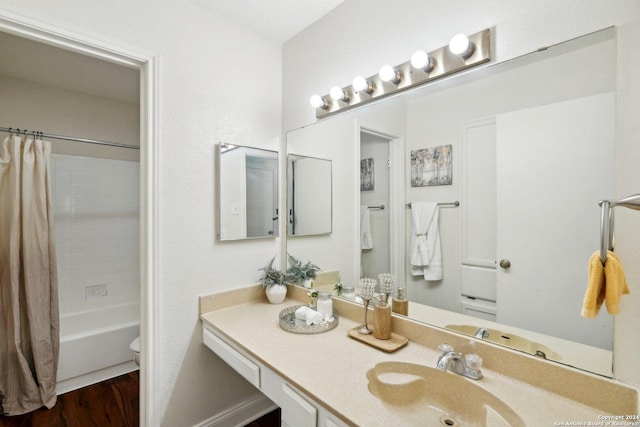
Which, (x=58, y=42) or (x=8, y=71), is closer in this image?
(x=58, y=42)

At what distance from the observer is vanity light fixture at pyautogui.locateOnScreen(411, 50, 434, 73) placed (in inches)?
46.4

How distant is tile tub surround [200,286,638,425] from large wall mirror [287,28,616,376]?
0.20 feet

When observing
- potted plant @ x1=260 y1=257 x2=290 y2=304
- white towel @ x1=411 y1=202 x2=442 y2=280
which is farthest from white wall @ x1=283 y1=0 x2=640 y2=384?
potted plant @ x1=260 y1=257 x2=290 y2=304

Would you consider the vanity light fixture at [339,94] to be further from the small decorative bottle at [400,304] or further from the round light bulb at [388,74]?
the small decorative bottle at [400,304]

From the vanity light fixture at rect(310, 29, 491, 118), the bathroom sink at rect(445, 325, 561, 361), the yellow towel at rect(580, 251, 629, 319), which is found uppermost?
the vanity light fixture at rect(310, 29, 491, 118)

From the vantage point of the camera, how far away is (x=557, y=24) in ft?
3.08

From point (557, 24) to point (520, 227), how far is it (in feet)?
2.20

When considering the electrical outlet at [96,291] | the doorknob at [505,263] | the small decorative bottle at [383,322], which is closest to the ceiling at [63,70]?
the electrical outlet at [96,291]

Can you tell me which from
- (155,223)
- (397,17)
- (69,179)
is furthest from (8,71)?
(397,17)

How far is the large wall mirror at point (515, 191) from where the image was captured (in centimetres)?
89

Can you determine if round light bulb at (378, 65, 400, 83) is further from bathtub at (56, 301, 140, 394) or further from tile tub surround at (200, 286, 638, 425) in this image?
bathtub at (56, 301, 140, 394)

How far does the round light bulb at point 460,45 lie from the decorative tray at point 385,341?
3.83 ft

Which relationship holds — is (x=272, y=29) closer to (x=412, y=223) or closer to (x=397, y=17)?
(x=397, y=17)

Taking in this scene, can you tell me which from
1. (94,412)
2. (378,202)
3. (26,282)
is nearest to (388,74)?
(378,202)
